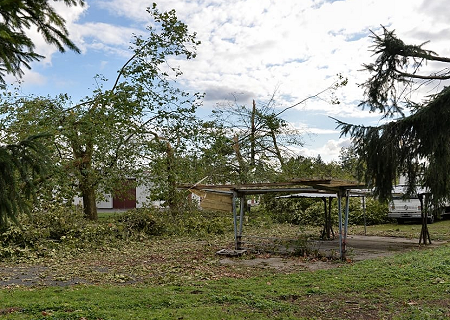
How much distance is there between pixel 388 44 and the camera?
5.57 m

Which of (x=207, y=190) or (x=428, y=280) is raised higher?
(x=207, y=190)

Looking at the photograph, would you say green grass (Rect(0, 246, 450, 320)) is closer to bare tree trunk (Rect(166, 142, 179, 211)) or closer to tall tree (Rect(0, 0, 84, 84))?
tall tree (Rect(0, 0, 84, 84))

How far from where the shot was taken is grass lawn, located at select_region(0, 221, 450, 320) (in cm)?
530

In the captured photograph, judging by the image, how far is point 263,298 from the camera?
6105mm

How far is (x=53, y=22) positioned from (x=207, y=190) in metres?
8.28

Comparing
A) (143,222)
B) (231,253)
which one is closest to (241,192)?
(231,253)

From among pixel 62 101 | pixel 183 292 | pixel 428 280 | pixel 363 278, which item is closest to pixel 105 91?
pixel 62 101

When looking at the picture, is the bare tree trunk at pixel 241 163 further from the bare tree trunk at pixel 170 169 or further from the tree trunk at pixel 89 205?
the tree trunk at pixel 89 205

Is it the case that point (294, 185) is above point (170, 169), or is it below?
below

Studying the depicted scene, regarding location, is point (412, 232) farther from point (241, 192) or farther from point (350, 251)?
point (241, 192)

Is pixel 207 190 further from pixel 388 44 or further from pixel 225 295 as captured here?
pixel 388 44

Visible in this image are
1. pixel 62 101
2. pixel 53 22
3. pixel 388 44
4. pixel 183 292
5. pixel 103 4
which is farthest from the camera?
pixel 62 101

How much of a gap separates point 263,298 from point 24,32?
453 centimetres

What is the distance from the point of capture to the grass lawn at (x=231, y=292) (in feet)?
17.4
